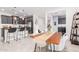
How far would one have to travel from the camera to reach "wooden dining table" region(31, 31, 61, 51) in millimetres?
2096

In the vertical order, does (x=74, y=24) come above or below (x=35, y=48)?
above

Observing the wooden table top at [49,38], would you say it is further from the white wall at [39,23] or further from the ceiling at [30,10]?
the ceiling at [30,10]

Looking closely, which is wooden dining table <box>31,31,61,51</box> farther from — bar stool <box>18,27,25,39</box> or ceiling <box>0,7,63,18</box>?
ceiling <box>0,7,63,18</box>

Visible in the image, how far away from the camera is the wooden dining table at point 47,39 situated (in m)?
2.10

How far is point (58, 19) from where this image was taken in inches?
83.8

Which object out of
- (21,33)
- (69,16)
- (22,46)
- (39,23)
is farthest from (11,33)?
(69,16)

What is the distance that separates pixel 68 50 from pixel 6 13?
1380 millimetres

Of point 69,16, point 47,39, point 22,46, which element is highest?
point 69,16

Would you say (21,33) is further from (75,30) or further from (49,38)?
(75,30)

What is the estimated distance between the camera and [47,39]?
2098 millimetres

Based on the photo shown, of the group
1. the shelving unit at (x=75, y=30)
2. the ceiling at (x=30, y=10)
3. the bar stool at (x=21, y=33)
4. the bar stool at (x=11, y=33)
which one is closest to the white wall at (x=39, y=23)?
the ceiling at (x=30, y=10)
